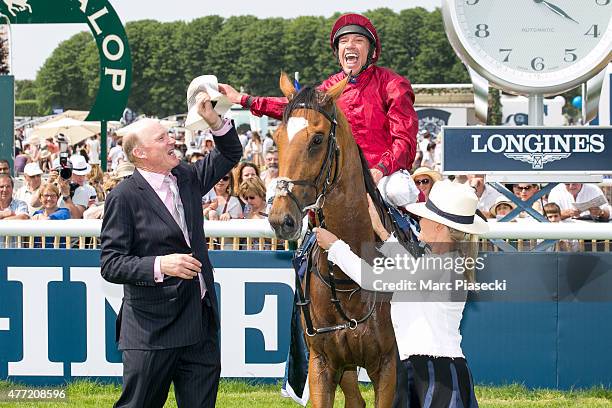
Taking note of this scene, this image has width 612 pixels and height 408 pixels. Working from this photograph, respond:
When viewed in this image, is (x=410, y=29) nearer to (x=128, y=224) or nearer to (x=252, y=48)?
(x=252, y=48)

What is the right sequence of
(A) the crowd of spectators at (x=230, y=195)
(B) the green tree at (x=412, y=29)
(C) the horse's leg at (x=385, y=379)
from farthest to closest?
(B) the green tree at (x=412, y=29)
(A) the crowd of spectators at (x=230, y=195)
(C) the horse's leg at (x=385, y=379)

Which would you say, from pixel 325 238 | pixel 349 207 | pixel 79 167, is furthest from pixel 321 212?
pixel 79 167

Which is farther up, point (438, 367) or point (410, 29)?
point (410, 29)

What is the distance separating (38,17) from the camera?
39.9ft

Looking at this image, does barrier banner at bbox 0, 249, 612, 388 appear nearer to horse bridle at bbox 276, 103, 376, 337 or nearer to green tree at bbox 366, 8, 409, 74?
horse bridle at bbox 276, 103, 376, 337

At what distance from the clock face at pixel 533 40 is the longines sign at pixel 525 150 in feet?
1.28

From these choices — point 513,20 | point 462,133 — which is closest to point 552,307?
point 462,133

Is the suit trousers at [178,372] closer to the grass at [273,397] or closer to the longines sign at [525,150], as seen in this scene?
the grass at [273,397]

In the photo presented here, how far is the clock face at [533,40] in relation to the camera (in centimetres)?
817

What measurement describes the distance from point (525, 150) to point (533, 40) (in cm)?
84

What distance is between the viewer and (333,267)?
19.4ft

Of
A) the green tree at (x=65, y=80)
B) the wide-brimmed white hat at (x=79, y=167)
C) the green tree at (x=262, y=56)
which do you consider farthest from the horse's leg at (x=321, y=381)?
the green tree at (x=65, y=80)

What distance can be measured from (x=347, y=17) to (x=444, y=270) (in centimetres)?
229

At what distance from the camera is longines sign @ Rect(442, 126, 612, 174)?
8141mm
